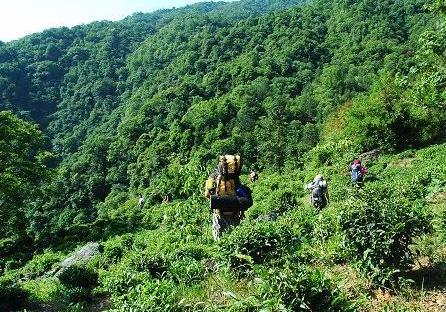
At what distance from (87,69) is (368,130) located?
135853 millimetres

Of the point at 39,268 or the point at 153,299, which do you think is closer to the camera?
the point at 153,299

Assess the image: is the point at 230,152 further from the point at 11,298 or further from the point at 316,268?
the point at 316,268

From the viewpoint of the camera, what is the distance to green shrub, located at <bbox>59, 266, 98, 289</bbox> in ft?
42.2

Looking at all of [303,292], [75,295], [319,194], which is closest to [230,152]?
[319,194]

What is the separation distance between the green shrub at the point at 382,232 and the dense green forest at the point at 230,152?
0.02m

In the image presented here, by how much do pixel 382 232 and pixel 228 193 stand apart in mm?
4287

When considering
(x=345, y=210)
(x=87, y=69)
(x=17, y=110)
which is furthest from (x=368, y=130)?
(x=87, y=69)

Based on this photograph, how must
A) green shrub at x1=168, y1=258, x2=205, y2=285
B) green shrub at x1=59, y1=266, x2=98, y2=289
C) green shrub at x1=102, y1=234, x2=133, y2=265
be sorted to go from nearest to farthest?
green shrub at x1=168, y1=258, x2=205, y2=285 → green shrub at x1=59, y1=266, x2=98, y2=289 → green shrub at x1=102, y1=234, x2=133, y2=265

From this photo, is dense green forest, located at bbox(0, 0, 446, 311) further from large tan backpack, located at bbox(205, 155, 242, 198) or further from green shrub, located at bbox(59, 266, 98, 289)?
large tan backpack, located at bbox(205, 155, 242, 198)

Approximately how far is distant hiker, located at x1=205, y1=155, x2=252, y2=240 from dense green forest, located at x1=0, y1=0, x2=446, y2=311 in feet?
2.47

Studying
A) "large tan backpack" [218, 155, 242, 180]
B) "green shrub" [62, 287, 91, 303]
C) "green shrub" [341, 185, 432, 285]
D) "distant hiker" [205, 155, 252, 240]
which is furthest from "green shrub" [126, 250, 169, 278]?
"green shrub" [341, 185, 432, 285]

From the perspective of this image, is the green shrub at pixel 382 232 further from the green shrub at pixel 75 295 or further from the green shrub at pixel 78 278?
the green shrub at pixel 78 278

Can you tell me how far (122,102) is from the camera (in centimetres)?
13788

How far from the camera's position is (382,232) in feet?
21.0
